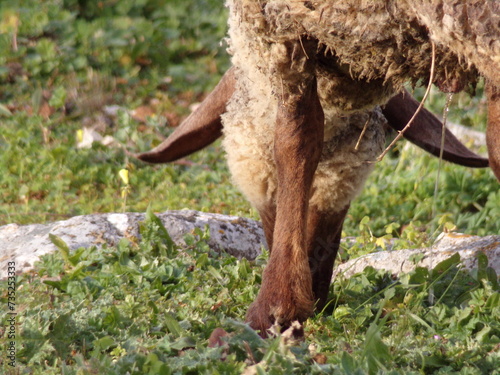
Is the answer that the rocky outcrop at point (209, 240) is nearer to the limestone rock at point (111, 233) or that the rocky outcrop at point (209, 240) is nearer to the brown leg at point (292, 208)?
the limestone rock at point (111, 233)

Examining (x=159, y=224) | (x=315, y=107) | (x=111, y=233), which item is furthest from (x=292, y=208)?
(x=111, y=233)

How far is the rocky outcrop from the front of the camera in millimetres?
4328

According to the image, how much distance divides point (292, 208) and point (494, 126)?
2.90 feet

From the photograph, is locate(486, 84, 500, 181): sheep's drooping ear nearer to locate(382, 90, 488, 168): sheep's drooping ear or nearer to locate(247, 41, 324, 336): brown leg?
locate(247, 41, 324, 336): brown leg

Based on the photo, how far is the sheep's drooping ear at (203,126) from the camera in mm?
4312

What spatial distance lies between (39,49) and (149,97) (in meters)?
1.24

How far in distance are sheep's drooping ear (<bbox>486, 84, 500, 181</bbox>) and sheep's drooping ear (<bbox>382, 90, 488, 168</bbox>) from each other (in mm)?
1190

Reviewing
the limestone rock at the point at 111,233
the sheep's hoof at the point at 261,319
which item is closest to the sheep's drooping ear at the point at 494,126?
the sheep's hoof at the point at 261,319

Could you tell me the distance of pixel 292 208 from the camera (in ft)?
11.1

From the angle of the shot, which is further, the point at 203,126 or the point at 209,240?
the point at 209,240

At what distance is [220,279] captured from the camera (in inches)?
161

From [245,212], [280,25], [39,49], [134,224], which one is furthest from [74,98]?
[280,25]

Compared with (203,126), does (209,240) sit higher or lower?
lower

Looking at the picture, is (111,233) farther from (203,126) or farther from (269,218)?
(269,218)
